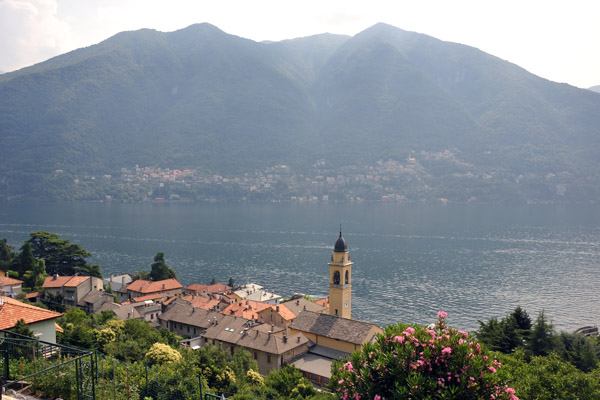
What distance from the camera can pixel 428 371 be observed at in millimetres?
9141

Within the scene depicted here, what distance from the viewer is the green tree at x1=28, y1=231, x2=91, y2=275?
60250 millimetres

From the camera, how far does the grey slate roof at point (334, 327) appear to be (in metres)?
30.1

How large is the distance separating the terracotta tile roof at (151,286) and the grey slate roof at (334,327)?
101 feet

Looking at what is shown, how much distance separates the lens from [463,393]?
29.1 feet

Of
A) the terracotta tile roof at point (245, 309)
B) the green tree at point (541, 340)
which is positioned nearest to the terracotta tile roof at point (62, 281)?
the terracotta tile roof at point (245, 309)

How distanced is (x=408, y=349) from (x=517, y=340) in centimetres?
2197

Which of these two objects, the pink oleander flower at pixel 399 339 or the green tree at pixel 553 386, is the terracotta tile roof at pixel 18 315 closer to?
the pink oleander flower at pixel 399 339

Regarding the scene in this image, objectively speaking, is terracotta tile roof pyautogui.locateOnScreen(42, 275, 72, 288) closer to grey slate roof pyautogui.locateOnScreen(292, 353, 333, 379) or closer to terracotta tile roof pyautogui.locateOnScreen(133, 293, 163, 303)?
terracotta tile roof pyautogui.locateOnScreen(133, 293, 163, 303)

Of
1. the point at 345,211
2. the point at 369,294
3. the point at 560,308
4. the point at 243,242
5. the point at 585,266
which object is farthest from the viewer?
the point at 345,211

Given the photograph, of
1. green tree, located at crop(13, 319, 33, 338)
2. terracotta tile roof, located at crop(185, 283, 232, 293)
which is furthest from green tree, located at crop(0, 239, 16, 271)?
green tree, located at crop(13, 319, 33, 338)

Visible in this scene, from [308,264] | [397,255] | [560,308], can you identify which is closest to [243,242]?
[308,264]

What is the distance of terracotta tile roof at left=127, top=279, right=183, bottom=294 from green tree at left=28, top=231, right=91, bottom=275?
7899mm

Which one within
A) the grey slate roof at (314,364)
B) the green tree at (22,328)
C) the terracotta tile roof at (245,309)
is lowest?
the terracotta tile roof at (245,309)

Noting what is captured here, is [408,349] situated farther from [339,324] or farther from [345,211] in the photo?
[345,211]
